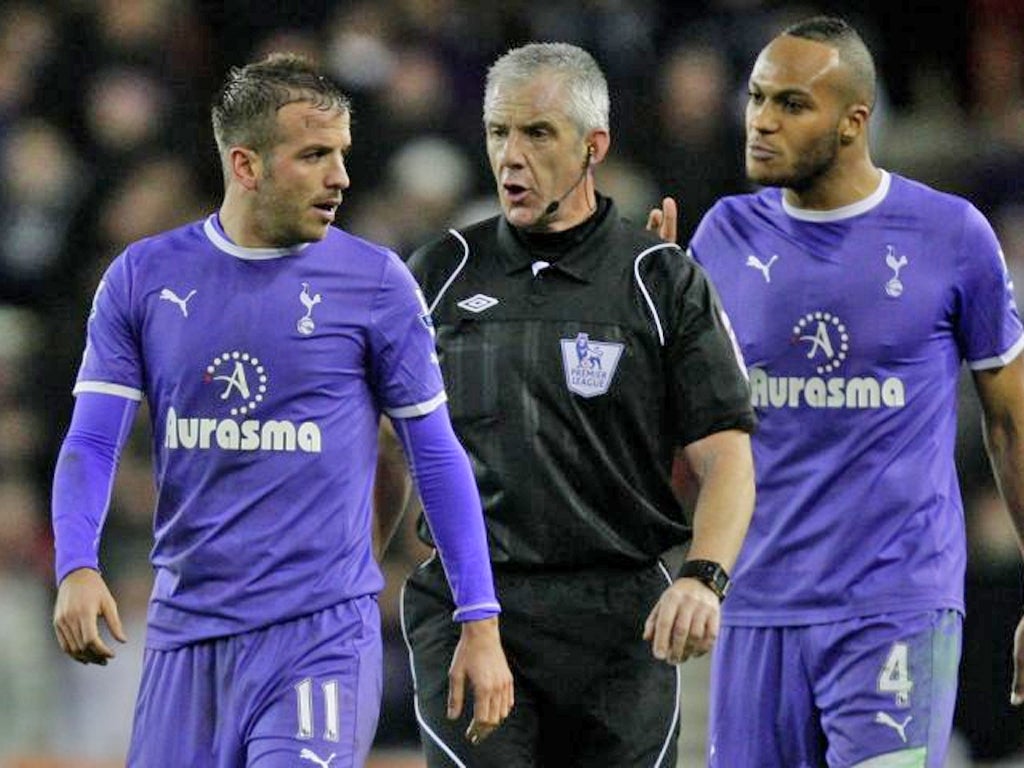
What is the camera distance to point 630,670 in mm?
6184

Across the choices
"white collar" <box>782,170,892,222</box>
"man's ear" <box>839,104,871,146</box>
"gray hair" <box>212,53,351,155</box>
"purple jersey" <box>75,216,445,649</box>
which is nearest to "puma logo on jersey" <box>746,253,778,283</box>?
"white collar" <box>782,170,892,222</box>

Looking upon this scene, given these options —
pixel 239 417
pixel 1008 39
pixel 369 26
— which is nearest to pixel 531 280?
pixel 239 417

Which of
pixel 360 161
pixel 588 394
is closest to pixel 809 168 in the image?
pixel 588 394

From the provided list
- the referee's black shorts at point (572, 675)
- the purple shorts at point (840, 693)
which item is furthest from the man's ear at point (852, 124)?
the referee's black shorts at point (572, 675)

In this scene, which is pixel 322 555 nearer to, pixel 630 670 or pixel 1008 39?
pixel 630 670

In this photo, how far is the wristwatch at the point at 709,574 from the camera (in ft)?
19.2

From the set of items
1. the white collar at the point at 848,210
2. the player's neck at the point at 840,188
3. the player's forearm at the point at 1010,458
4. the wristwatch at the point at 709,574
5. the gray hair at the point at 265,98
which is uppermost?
the gray hair at the point at 265,98

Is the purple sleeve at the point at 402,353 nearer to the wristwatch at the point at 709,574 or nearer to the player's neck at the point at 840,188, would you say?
the wristwatch at the point at 709,574

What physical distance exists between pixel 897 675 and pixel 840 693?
6.1 inches

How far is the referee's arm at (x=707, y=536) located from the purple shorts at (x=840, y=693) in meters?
0.59

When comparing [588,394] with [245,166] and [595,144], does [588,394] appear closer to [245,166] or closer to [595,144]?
[595,144]

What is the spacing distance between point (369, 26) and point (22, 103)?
1614 millimetres

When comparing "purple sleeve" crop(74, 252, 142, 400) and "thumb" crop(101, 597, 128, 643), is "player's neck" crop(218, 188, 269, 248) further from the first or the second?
"thumb" crop(101, 597, 128, 643)

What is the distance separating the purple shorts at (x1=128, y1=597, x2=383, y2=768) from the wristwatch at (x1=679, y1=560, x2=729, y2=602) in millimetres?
760
